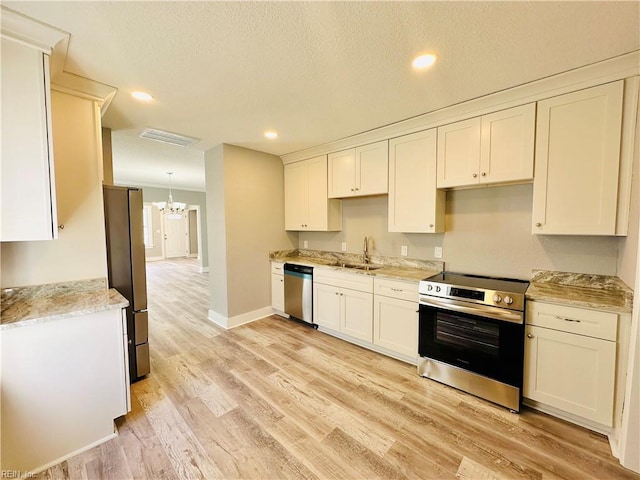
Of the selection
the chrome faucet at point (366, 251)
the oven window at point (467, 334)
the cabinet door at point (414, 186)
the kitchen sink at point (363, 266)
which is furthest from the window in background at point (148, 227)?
the oven window at point (467, 334)

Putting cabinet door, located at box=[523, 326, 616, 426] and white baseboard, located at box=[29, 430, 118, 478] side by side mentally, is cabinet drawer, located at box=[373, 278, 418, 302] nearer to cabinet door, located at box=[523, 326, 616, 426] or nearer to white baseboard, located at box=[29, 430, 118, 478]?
cabinet door, located at box=[523, 326, 616, 426]

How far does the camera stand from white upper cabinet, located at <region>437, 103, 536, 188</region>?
2168mm

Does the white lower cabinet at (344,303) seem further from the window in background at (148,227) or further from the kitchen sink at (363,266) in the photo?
the window in background at (148,227)

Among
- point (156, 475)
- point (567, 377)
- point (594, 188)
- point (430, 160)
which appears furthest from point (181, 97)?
point (567, 377)

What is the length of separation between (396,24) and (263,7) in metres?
0.72

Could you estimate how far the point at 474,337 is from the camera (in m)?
2.20

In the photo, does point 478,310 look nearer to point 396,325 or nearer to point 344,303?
point 396,325

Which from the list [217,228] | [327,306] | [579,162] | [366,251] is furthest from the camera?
[217,228]

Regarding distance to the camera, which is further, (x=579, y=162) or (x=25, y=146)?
(x=579, y=162)

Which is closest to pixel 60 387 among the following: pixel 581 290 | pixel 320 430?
pixel 320 430

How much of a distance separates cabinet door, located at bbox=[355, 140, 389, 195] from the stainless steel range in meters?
1.24

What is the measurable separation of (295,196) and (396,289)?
7.20ft

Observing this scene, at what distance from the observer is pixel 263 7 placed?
133cm

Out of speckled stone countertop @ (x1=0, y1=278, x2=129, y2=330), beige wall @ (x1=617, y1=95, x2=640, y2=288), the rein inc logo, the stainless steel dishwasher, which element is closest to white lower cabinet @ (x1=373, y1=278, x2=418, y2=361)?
the stainless steel dishwasher
